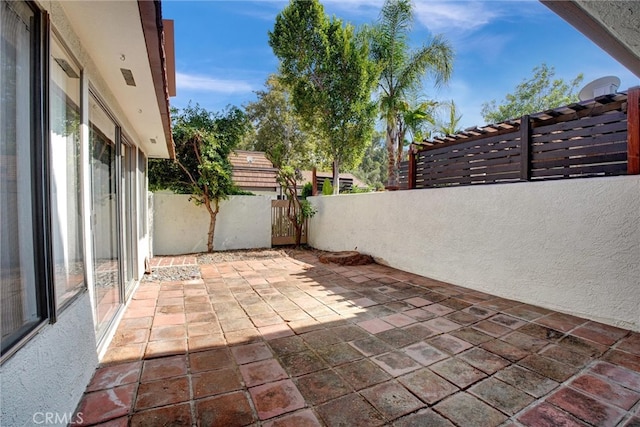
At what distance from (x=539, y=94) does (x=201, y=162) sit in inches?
864

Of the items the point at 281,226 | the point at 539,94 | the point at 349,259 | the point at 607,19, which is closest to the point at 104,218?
the point at 607,19

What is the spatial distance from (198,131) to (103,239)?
18.3ft

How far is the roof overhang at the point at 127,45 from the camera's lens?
6.67ft

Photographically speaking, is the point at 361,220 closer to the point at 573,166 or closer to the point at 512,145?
the point at 512,145

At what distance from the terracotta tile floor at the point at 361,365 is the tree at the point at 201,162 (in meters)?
4.34

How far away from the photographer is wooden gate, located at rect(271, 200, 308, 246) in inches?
401

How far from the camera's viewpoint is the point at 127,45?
2.48m

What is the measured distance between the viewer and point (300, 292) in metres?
5.15

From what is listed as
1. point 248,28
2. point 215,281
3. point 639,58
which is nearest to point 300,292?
point 215,281

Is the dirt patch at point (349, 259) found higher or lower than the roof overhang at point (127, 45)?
lower

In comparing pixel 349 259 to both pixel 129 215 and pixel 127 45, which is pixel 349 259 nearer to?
pixel 129 215

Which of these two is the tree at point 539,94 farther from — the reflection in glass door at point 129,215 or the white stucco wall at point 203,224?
the reflection in glass door at point 129,215

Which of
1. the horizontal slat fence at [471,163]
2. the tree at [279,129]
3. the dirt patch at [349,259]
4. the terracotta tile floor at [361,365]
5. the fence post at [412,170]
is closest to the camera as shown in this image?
the terracotta tile floor at [361,365]

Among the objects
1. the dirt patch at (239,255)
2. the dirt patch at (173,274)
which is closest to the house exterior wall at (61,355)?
the dirt patch at (173,274)
